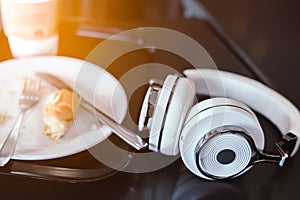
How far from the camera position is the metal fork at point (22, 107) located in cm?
51

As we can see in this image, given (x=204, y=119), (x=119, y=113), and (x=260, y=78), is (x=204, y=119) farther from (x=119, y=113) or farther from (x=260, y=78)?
(x=260, y=78)

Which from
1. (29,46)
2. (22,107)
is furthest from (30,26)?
(22,107)

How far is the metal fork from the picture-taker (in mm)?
508

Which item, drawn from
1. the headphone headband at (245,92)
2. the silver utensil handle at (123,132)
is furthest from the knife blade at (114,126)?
the headphone headband at (245,92)

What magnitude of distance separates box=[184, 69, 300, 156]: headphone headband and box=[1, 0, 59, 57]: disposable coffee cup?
0.25 meters

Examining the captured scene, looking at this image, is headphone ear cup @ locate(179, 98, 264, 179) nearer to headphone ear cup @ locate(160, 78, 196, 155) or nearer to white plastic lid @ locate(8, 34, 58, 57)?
headphone ear cup @ locate(160, 78, 196, 155)

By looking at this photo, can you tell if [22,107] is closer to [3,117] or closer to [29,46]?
[3,117]

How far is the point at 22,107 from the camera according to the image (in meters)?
0.61

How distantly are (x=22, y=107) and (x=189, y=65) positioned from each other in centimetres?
28

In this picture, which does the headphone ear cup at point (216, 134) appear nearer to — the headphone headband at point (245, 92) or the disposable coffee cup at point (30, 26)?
the headphone headband at point (245, 92)

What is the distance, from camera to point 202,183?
522mm

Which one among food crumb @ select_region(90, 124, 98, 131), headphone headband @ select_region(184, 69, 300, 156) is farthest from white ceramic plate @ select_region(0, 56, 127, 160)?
headphone headband @ select_region(184, 69, 300, 156)

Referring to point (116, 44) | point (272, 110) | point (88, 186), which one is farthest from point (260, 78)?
point (88, 186)

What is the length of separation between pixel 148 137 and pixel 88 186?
0.09m
